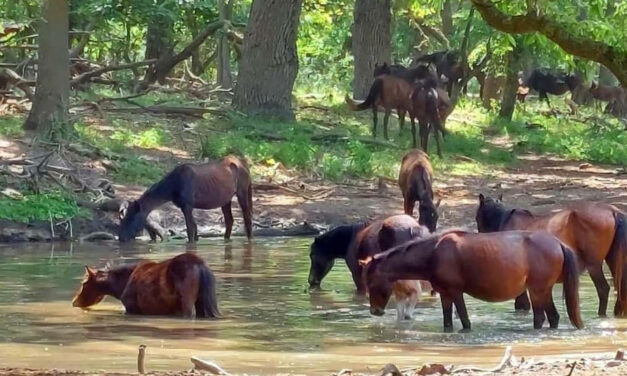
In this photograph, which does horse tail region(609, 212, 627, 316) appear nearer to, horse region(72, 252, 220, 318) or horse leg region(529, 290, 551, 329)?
horse leg region(529, 290, 551, 329)

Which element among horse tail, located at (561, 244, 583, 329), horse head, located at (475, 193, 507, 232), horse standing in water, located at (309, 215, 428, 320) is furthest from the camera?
horse head, located at (475, 193, 507, 232)

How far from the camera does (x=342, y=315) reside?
13.2 metres

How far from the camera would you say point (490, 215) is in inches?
585

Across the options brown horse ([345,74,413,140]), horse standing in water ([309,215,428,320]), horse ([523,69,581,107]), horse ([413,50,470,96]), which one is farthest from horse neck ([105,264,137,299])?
horse ([523,69,581,107])

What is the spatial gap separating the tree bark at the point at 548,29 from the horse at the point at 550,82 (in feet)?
123

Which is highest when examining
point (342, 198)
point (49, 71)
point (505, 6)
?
point (505, 6)

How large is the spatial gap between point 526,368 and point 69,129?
16.2 metres

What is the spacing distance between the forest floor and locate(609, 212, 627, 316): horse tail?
775 cm

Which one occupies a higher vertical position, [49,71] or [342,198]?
[49,71]

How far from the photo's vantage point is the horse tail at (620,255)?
1344 cm

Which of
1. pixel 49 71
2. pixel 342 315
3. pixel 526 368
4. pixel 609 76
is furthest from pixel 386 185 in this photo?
pixel 609 76

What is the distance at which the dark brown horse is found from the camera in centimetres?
1405

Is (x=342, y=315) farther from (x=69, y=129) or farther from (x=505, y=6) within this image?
(x=69, y=129)

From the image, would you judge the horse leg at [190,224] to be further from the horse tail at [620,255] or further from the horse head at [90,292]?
the horse tail at [620,255]
